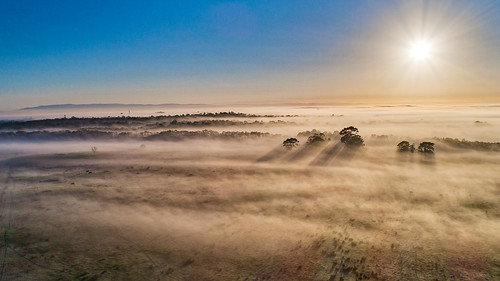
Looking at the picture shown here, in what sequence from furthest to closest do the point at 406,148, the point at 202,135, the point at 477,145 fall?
the point at 202,135 < the point at 477,145 < the point at 406,148

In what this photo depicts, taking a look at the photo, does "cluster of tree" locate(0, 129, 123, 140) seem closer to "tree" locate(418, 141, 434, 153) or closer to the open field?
the open field

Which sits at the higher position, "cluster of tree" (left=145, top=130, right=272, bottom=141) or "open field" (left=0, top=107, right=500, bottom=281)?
"cluster of tree" (left=145, top=130, right=272, bottom=141)

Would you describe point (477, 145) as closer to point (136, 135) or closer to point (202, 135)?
point (202, 135)

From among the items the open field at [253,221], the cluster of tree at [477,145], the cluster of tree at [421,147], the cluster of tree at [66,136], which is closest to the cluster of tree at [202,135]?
the cluster of tree at [66,136]

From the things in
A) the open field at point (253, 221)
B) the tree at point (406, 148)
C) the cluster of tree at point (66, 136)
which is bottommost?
the open field at point (253, 221)

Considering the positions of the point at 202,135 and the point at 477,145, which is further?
the point at 202,135

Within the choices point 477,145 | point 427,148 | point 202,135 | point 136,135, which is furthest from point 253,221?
point 136,135

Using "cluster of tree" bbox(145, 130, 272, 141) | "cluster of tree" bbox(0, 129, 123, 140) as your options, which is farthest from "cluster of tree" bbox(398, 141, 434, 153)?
"cluster of tree" bbox(0, 129, 123, 140)

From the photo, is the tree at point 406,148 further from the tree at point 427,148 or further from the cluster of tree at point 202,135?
the cluster of tree at point 202,135

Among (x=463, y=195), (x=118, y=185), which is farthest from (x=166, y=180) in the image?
(x=463, y=195)

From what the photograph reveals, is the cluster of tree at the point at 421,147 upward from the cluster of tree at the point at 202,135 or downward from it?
downward
